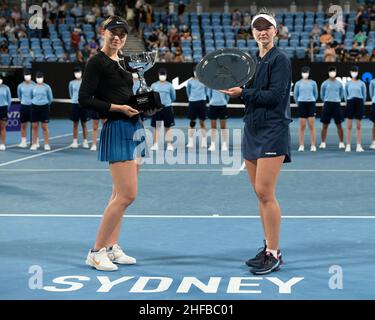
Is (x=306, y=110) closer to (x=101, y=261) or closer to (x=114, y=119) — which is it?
(x=114, y=119)

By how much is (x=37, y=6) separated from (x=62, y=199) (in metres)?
23.4

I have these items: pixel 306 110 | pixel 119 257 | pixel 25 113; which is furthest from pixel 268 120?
pixel 25 113

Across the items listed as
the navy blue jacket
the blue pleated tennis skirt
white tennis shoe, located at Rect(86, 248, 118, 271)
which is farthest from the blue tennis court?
the navy blue jacket

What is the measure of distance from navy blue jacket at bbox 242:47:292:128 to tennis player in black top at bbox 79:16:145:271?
41.7 inches

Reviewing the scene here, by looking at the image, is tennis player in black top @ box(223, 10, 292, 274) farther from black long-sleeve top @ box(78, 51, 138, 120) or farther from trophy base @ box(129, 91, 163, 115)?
black long-sleeve top @ box(78, 51, 138, 120)

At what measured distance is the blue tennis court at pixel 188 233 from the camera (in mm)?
6844

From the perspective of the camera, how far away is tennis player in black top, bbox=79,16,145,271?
24.1ft

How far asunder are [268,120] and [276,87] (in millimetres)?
320

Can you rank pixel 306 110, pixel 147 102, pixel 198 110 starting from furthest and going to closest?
pixel 198 110, pixel 306 110, pixel 147 102

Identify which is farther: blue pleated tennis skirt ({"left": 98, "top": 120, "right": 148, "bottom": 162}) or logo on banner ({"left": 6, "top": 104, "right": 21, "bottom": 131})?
logo on banner ({"left": 6, "top": 104, "right": 21, "bottom": 131})

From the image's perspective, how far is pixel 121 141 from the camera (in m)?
7.41

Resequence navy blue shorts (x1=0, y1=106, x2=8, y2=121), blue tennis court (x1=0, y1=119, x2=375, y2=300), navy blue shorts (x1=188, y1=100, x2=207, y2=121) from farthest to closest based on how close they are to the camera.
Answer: navy blue shorts (x1=188, y1=100, x2=207, y2=121) < navy blue shorts (x1=0, y1=106, x2=8, y2=121) < blue tennis court (x1=0, y1=119, x2=375, y2=300)

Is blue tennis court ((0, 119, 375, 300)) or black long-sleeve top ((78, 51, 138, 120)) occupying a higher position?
black long-sleeve top ((78, 51, 138, 120))
